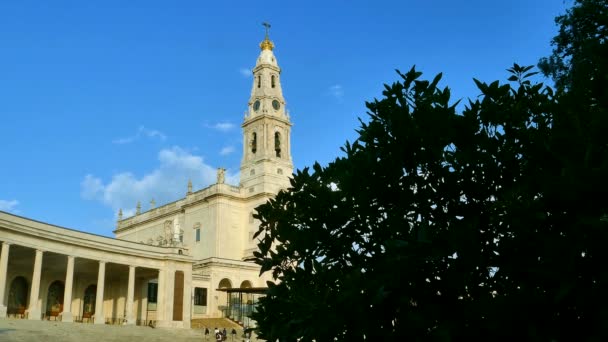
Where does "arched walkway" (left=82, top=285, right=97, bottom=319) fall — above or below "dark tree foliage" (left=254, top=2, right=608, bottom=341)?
above

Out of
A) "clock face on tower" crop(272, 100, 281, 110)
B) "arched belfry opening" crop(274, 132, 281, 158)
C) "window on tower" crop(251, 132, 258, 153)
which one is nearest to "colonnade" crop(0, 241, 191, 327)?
"window on tower" crop(251, 132, 258, 153)

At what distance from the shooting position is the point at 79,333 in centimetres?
3506

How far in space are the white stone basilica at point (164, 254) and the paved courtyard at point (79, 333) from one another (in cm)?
208

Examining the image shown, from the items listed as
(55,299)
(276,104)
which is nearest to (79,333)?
(55,299)

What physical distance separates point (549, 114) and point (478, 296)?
310 centimetres

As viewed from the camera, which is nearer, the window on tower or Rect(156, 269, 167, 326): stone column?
Rect(156, 269, 167, 326): stone column

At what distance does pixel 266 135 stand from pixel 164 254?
24378 millimetres

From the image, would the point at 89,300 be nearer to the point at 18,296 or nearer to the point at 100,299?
the point at 18,296

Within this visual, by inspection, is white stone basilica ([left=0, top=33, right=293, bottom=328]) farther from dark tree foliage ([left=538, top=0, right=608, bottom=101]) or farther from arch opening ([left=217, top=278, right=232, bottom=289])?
dark tree foliage ([left=538, top=0, right=608, bottom=101])

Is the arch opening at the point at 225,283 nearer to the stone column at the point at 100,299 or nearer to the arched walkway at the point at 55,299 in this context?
the arched walkway at the point at 55,299

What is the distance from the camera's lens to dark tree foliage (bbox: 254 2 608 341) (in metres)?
6.47

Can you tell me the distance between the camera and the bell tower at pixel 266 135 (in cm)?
6681

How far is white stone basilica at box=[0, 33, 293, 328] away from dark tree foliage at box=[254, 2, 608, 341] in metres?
31.7

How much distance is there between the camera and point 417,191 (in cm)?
834
